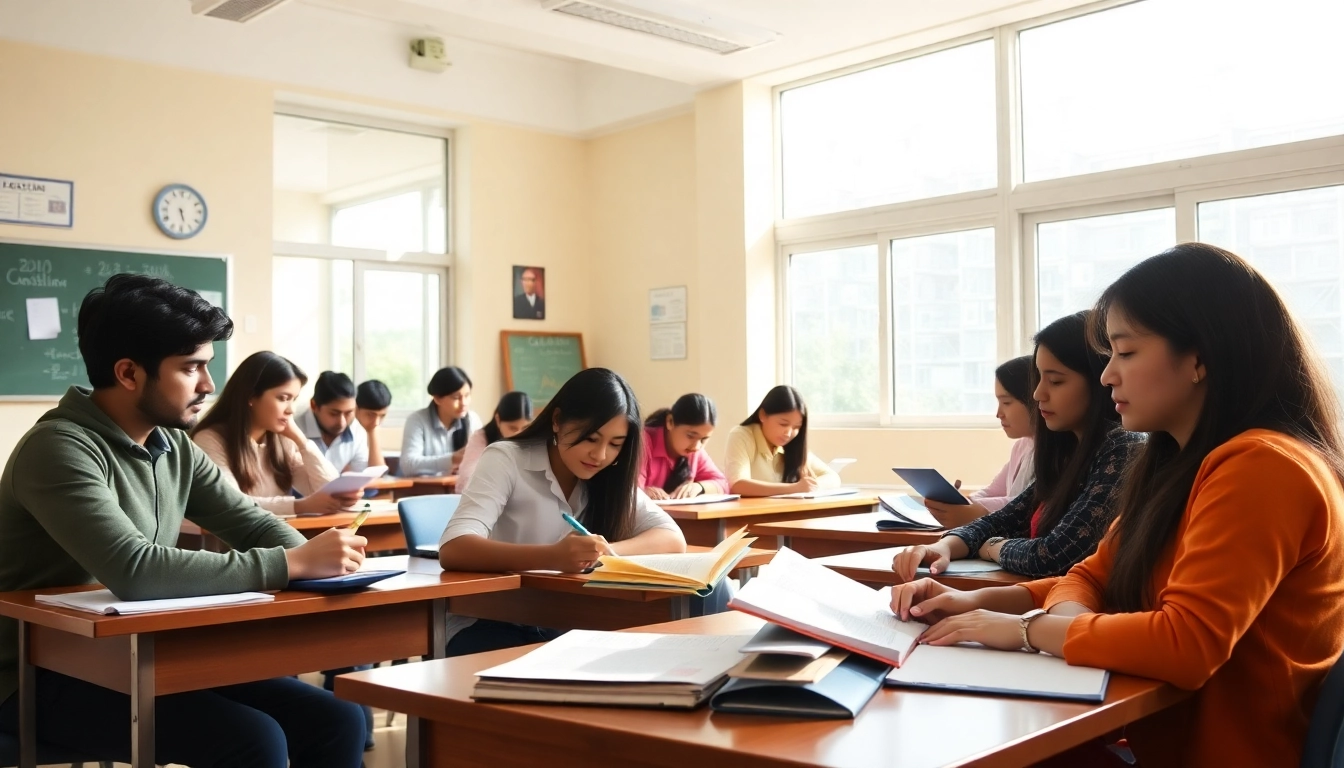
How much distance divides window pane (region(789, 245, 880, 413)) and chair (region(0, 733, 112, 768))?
5.30 metres

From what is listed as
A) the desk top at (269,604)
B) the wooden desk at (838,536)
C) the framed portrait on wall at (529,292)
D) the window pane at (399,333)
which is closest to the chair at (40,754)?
the desk top at (269,604)

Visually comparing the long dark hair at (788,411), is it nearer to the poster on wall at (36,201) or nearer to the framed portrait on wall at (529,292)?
the framed portrait on wall at (529,292)

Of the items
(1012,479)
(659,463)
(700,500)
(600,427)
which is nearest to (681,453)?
(659,463)

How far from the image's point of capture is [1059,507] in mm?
2400

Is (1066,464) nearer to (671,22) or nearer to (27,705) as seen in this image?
(27,705)

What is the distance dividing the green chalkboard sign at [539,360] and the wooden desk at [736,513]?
334cm

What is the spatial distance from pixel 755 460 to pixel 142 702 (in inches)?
150

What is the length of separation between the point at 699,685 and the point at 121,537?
132 cm

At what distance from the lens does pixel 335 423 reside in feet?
17.9

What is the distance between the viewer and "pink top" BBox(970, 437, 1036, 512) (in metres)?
3.77

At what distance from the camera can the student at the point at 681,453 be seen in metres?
5.05

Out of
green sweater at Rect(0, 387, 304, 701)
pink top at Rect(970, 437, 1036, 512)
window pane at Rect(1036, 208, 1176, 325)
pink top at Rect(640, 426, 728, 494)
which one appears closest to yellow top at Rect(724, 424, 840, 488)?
pink top at Rect(640, 426, 728, 494)

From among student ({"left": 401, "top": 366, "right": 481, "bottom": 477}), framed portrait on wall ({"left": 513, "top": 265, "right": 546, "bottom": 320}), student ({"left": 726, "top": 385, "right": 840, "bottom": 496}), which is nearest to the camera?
student ({"left": 726, "top": 385, "right": 840, "bottom": 496})

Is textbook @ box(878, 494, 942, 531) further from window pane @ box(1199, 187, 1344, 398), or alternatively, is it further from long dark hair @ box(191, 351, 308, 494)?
window pane @ box(1199, 187, 1344, 398)
